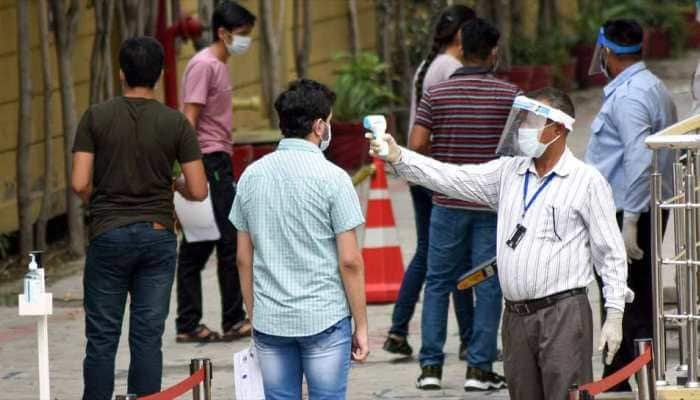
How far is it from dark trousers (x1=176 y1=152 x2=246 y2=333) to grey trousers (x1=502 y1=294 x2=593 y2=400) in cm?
347

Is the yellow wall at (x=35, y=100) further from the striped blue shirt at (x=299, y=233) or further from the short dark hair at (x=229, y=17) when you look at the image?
the striped blue shirt at (x=299, y=233)

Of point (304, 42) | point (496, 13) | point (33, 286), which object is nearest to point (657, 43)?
point (496, 13)

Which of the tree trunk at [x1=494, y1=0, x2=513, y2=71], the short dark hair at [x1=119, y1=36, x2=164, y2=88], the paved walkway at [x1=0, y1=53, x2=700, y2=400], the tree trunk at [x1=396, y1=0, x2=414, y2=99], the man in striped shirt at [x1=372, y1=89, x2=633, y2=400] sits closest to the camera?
the man in striped shirt at [x1=372, y1=89, x2=633, y2=400]

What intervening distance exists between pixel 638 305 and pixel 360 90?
364 inches

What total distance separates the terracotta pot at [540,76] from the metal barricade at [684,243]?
41.7 ft

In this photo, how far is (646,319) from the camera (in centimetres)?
779

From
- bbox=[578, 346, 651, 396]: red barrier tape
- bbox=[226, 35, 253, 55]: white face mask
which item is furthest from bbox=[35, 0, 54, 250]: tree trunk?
bbox=[578, 346, 651, 396]: red barrier tape

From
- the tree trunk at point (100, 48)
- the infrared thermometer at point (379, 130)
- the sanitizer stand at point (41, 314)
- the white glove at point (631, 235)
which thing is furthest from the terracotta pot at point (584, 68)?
the sanitizer stand at point (41, 314)

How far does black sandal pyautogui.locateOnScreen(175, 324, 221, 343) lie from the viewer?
31.7ft

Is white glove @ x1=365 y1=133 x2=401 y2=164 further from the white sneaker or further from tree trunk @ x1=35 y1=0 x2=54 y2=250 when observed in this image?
tree trunk @ x1=35 y1=0 x2=54 y2=250

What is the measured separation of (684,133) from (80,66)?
7.95 meters

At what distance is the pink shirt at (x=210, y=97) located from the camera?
363 inches

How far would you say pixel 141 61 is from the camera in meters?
6.93

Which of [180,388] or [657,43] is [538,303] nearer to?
[180,388]
